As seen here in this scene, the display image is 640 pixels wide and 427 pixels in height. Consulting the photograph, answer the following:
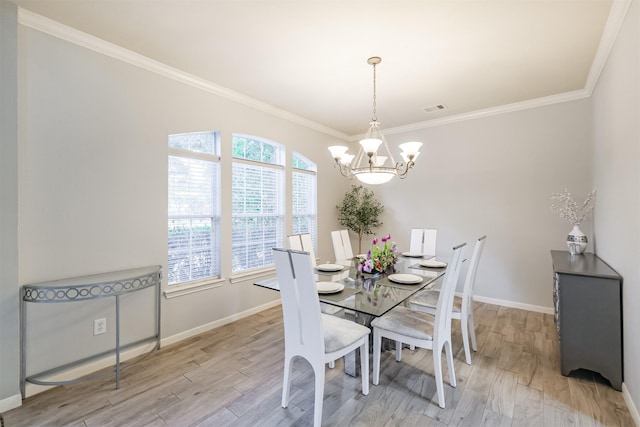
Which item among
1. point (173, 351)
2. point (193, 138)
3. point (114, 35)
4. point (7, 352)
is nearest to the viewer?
point (7, 352)

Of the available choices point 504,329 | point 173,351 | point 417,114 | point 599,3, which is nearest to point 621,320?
point 504,329

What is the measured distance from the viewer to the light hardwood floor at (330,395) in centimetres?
192

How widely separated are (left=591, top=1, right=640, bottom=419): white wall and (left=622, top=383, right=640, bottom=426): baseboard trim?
0.13ft

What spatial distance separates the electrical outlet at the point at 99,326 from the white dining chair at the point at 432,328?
2.31 meters

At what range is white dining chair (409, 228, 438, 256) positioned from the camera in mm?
3791

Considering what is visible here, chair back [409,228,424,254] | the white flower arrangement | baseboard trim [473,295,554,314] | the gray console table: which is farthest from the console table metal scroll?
the white flower arrangement

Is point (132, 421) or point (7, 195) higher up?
point (7, 195)

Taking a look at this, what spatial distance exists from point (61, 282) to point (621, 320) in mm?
4236

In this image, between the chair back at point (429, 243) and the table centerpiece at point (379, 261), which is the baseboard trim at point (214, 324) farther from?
the chair back at point (429, 243)

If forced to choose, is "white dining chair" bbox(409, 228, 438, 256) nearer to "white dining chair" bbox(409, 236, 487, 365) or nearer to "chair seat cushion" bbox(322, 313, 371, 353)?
"white dining chair" bbox(409, 236, 487, 365)

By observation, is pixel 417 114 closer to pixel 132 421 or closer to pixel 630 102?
pixel 630 102

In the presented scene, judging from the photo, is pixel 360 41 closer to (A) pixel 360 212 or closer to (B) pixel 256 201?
(B) pixel 256 201

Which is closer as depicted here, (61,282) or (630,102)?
(630,102)

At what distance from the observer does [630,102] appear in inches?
78.0
